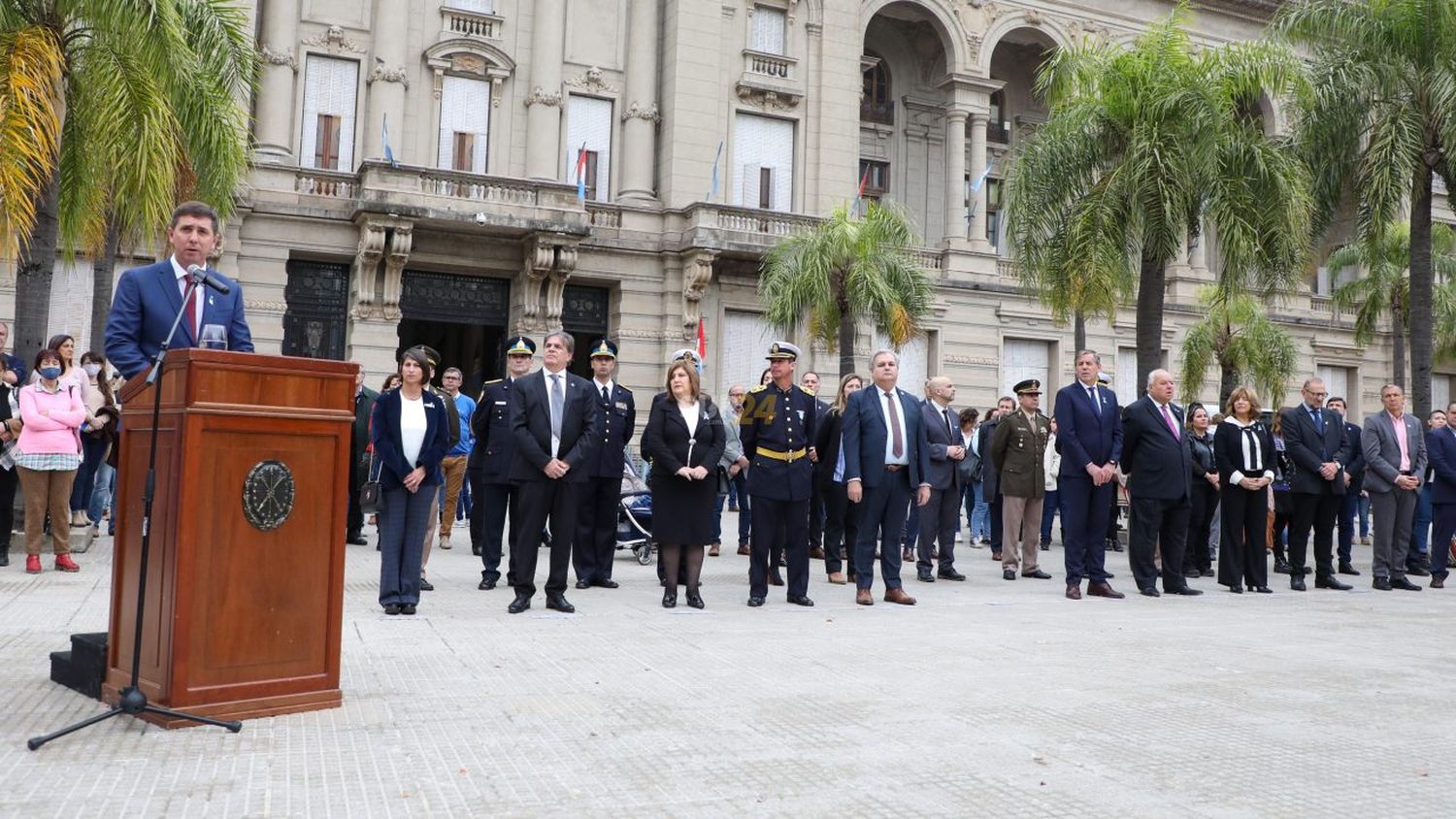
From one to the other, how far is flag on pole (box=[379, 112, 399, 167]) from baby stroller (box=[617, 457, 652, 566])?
1446 cm

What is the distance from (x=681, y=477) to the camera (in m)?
9.80

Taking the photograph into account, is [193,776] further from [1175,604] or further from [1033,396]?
[1033,396]

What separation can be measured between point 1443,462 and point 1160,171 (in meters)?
5.60

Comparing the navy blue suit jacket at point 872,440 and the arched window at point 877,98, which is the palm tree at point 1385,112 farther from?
the arched window at point 877,98

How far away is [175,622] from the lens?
4.92 m

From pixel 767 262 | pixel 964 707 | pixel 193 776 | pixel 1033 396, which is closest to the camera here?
pixel 193 776

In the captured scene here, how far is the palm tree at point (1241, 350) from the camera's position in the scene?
30031mm

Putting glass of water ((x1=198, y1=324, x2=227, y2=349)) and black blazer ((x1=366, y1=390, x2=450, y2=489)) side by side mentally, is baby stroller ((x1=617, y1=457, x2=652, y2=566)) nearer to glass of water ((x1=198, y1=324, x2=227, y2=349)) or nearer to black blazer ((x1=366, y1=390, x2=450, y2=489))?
black blazer ((x1=366, y1=390, x2=450, y2=489))

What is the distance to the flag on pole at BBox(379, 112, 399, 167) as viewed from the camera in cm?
2555

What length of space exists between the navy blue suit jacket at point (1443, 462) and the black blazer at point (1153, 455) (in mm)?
4042

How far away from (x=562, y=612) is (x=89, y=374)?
7198 millimetres

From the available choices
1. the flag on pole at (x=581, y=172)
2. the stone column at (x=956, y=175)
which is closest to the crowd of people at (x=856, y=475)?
the flag on pole at (x=581, y=172)

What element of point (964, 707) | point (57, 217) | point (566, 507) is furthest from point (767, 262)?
point (964, 707)

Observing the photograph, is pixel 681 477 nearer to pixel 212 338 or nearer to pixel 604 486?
pixel 604 486
